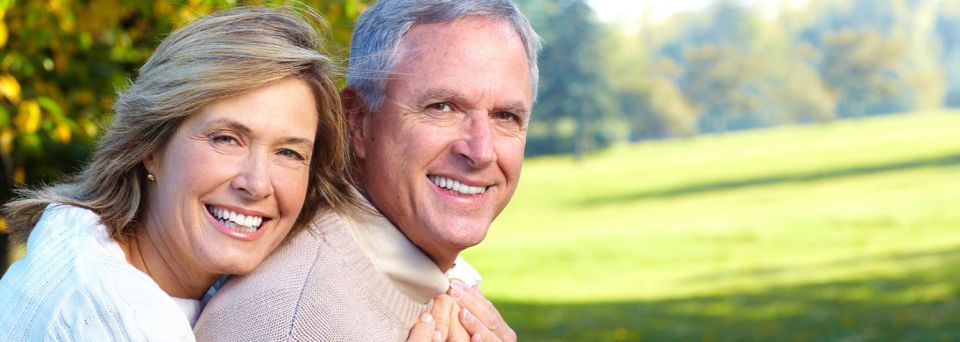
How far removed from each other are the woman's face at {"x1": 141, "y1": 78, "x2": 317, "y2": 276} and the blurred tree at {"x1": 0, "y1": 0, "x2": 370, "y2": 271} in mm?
1977

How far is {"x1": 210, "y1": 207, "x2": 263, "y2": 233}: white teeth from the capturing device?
2.50 m

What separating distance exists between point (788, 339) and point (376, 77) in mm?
13414

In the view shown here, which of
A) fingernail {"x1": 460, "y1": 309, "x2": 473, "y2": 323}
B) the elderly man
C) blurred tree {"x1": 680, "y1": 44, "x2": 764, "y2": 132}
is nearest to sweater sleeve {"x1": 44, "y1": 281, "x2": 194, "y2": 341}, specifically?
the elderly man

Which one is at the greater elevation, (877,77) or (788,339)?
(877,77)

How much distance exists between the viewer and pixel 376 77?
107 inches

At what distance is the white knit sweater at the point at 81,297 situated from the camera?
2244 millimetres

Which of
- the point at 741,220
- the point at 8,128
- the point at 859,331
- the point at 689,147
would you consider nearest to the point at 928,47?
the point at 689,147

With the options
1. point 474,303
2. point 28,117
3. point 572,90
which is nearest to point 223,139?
point 474,303

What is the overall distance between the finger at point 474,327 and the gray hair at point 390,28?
0.57m

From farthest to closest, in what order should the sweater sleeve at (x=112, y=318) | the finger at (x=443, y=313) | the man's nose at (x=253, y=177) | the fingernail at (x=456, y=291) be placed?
the fingernail at (x=456, y=291) < the finger at (x=443, y=313) < the man's nose at (x=253, y=177) < the sweater sleeve at (x=112, y=318)

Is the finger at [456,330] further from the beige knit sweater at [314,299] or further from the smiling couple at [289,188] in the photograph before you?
the beige knit sweater at [314,299]

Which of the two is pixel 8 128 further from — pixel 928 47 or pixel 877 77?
pixel 928 47

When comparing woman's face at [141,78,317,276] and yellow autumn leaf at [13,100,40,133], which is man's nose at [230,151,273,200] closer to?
woman's face at [141,78,317,276]

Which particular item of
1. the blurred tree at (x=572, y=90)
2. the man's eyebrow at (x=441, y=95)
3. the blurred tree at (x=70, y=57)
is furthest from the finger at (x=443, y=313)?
Answer: the blurred tree at (x=572, y=90)
